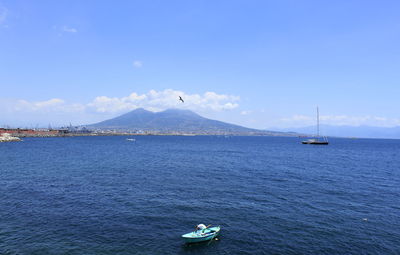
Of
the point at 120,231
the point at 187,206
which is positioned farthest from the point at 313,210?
the point at 120,231

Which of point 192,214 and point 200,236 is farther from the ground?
point 200,236

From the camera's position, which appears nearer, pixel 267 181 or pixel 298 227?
pixel 298 227

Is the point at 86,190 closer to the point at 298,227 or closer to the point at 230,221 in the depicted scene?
the point at 230,221

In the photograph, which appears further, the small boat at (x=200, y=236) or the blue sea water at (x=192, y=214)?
the small boat at (x=200, y=236)

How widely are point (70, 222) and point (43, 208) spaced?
877 centimetres

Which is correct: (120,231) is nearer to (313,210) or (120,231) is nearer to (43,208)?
(43,208)

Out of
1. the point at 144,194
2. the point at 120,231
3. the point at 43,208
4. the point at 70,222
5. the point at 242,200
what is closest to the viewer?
the point at 120,231

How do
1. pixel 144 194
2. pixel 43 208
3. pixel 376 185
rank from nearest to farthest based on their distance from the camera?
pixel 43 208 → pixel 144 194 → pixel 376 185

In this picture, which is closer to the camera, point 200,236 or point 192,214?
point 200,236

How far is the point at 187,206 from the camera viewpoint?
41094mm

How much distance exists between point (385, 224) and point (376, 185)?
98.3ft

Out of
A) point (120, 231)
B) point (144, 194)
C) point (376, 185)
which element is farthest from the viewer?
point (376, 185)

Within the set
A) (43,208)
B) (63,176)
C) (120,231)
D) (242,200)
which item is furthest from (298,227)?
(63,176)

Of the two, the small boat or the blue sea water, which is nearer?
the blue sea water
